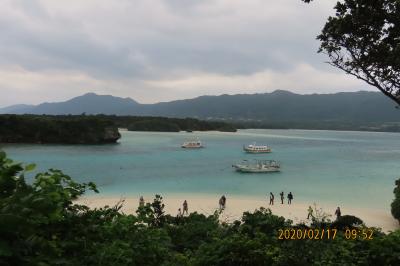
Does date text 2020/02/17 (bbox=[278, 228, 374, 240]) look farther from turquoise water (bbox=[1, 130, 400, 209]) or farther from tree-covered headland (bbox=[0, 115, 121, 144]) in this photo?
tree-covered headland (bbox=[0, 115, 121, 144])

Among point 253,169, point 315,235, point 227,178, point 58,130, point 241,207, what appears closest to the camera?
point 315,235

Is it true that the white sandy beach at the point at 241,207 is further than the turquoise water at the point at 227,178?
No

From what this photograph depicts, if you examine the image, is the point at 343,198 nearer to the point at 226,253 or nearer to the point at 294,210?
the point at 294,210

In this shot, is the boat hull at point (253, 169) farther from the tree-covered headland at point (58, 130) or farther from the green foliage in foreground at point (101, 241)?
the tree-covered headland at point (58, 130)

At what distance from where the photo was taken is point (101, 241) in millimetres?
5840

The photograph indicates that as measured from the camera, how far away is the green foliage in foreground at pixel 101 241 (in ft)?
10.9

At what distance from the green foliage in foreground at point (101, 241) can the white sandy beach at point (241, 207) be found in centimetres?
2396

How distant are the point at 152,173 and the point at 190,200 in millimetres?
22399

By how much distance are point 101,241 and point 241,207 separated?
3173 centimetres

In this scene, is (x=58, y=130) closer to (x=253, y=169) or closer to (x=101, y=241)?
(x=253, y=169)

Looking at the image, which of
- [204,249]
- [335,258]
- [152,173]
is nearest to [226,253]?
[204,249]

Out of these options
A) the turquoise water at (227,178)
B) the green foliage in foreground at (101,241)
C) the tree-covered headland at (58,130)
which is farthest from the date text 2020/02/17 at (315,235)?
the tree-covered headland at (58,130)

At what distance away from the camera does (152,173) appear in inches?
2425

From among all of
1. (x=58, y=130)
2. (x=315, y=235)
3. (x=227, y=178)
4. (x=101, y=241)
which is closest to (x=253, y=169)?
(x=227, y=178)
